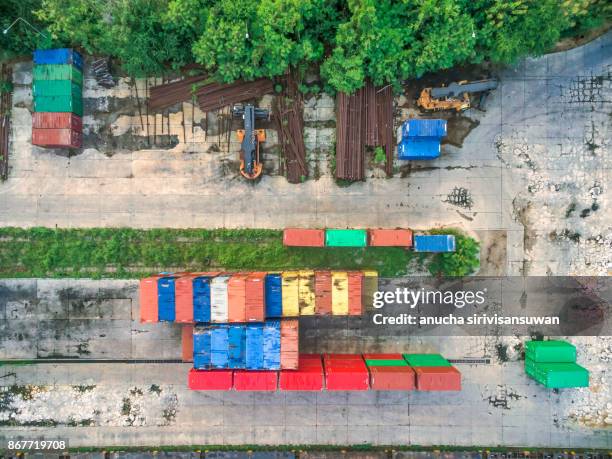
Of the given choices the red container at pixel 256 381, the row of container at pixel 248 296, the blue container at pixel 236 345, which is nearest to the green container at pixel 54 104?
the row of container at pixel 248 296

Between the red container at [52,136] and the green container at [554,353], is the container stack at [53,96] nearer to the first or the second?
the red container at [52,136]

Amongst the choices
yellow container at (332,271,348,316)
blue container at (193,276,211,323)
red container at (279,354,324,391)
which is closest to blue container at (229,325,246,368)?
blue container at (193,276,211,323)

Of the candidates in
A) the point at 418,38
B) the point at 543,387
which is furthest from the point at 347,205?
the point at 543,387

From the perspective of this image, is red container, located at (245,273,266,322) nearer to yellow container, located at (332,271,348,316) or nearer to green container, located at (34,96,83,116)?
yellow container, located at (332,271,348,316)

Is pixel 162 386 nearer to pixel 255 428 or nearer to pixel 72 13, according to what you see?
pixel 255 428

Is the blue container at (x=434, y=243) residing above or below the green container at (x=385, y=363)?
above
